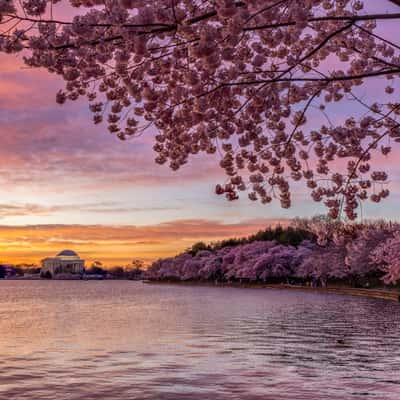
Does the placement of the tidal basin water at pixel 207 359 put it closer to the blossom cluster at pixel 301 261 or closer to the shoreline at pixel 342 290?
the blossom cluster at pixel 301 261

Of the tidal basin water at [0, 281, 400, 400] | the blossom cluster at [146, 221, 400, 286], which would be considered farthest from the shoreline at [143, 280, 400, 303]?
the tidal basin water at [0, 281, 400, 400]

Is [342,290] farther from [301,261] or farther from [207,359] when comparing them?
[207,359]

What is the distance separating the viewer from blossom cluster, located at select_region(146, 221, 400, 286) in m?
73.4

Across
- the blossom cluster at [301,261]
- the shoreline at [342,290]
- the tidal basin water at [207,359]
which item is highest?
the blossom cluster at [301,261]

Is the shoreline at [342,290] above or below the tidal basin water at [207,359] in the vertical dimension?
above

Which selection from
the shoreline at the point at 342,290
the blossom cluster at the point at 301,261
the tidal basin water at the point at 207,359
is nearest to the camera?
the tidal basin water at the point at 207,359

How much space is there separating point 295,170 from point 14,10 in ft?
22.4

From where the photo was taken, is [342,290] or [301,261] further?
[301,261]

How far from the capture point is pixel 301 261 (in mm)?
111125

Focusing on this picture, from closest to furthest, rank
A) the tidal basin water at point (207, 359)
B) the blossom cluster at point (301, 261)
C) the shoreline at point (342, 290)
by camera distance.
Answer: the tidal basin water at point (207, 359), the shoreline at point (342, 290), the blossom cluster at point (301, 261)

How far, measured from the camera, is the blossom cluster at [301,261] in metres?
73.4

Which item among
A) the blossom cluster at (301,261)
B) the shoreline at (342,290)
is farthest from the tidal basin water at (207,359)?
the shoreline at (342,290)

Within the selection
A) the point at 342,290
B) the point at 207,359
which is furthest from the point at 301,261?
the point at 207,359

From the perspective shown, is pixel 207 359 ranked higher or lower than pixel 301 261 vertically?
lower
